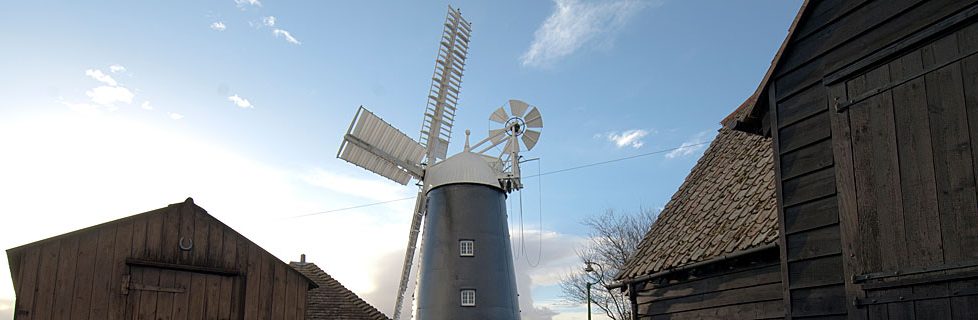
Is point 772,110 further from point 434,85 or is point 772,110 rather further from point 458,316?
point 434,85

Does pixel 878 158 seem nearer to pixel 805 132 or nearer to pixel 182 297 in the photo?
pixel 805 132

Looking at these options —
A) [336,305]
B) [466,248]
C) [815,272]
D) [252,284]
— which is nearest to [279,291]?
[252,284]

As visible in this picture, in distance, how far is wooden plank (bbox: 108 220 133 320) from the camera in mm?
9914

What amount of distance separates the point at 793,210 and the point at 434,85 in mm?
25018

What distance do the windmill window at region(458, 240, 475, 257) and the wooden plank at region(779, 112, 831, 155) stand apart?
18.1 meters

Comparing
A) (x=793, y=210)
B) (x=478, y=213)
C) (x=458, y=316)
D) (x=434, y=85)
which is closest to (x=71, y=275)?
(x=793, y=210)

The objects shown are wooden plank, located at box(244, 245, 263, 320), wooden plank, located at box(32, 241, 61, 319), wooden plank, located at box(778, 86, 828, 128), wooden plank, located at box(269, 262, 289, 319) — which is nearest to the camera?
wooden plank, located at box(778, 86, 828, 128)

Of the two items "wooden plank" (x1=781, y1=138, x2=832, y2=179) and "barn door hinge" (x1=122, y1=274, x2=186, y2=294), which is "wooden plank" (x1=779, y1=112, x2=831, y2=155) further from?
"barn door hinge" (x1=122, y1=274, x2=186, y2=294)

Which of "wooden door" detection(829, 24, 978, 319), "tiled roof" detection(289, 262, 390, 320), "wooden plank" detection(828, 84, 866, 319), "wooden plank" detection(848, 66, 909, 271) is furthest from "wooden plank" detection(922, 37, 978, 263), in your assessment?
"tiled roof" detection(289, 262, 390, 320)

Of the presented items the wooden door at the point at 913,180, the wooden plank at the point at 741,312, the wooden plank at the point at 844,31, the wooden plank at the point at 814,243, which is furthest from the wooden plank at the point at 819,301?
the wooden plank at the point at 844,31

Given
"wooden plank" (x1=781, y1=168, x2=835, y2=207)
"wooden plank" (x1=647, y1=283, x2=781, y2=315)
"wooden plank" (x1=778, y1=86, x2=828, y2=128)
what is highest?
"wooden plank" (x1=778, y1=86, x2=828, y2=128)

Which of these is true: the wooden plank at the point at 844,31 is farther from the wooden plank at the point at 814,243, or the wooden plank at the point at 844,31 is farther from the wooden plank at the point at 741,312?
the wooden plank at the point at 741,312

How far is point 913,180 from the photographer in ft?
19.6

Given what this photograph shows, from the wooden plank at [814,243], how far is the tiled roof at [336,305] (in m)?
15.1
